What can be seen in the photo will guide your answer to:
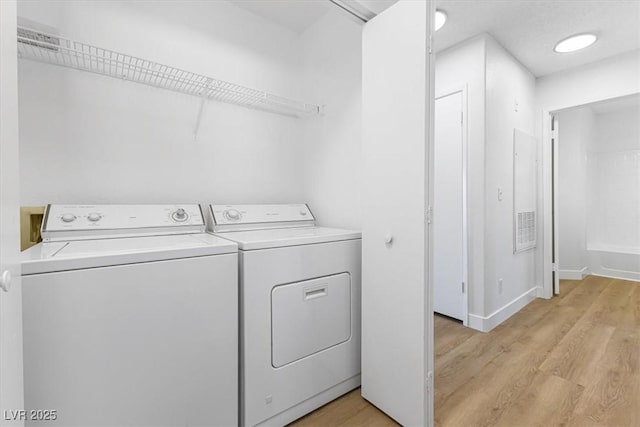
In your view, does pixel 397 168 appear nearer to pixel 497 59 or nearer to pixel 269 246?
pixel 269 246

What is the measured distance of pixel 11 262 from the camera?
2.18ft

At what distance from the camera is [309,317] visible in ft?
4.72

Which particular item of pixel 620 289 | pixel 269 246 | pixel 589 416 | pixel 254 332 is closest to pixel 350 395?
pixel 254 332

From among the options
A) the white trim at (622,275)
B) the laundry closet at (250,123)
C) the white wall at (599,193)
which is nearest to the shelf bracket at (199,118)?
the laundry closet at (250,123)

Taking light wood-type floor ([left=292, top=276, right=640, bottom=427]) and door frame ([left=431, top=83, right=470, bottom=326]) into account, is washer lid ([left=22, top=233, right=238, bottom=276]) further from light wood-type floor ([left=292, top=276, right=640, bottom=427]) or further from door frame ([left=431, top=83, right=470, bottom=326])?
door frame ([left=431, top=83, right=470, bottom=326])

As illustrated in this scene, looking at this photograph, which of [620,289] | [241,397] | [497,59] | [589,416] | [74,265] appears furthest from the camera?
[620,289]

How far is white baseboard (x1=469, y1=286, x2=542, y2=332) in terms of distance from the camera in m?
2.41

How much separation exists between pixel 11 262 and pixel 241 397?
100 cm

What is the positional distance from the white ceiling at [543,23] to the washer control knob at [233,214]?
2.03 meters

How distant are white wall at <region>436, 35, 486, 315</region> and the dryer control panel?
2185mm

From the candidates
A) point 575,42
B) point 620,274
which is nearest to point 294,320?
point 575,42

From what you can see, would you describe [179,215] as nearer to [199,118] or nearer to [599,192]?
[199,118]

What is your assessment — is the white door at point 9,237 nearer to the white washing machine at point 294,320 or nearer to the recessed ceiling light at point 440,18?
the white washing machine at point 294,320

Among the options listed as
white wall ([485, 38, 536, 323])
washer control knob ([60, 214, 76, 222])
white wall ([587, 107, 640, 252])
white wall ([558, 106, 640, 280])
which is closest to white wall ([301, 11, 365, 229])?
white wall ([485, 38, 536, 323])
